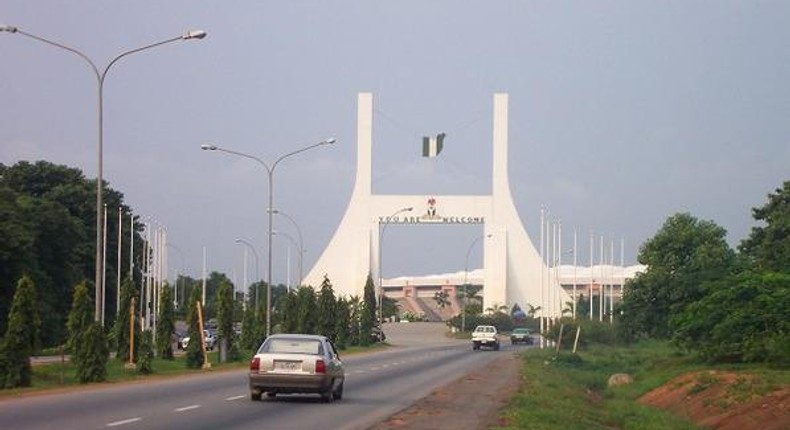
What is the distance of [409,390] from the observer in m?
31.8

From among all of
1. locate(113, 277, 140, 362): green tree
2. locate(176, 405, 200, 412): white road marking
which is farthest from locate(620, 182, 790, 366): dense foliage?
locate(113, 277, 140, 362): green tree

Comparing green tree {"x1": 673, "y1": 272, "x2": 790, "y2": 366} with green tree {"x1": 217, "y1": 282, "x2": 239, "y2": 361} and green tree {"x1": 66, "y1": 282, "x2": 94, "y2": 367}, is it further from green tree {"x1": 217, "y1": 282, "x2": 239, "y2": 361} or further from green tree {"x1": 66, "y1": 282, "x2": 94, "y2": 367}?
green tree {"x1": 217, "y1": 282, "x2": 239, "y2": 361}

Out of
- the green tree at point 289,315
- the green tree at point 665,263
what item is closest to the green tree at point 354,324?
the green tree at point 289,315

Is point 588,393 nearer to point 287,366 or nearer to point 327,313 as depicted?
point 287,366

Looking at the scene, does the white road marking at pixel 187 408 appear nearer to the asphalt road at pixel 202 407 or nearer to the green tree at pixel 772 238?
the asphalt road at pixel 202 407

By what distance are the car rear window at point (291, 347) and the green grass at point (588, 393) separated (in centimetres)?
391

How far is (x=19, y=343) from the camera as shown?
3067cm

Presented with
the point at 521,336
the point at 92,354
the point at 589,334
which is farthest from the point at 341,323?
the point at 92,354

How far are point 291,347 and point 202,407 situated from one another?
2.48 meters

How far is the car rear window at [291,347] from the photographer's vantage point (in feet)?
80.2

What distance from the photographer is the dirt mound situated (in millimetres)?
23375

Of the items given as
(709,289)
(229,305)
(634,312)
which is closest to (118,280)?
(229,305)

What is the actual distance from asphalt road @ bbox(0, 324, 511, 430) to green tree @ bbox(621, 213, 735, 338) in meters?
17.6

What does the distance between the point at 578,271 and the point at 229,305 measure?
8502 centimetres
